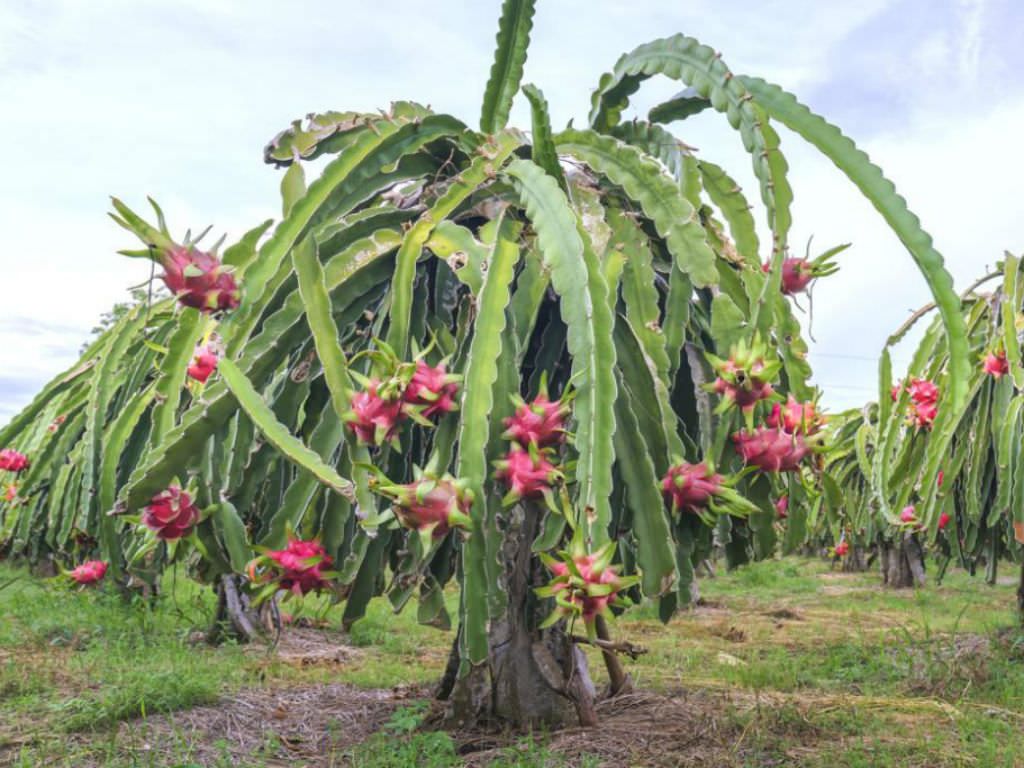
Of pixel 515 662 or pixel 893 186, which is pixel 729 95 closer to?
pixel 893 186

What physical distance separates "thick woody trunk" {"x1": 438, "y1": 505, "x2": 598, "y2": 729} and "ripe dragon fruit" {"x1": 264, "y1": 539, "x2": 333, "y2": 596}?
965mm

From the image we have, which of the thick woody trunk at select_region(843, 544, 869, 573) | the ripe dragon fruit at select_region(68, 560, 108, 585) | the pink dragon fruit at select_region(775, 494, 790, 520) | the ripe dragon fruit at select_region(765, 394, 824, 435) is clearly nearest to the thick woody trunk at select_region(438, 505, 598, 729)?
the pink dragon fruit at select_region(775, 494, 790, 520)

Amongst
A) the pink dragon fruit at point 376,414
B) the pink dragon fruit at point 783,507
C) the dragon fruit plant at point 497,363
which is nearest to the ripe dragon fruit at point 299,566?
the dragon fruit plant at point 497,363

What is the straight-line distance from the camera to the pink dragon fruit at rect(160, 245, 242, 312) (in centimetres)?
221

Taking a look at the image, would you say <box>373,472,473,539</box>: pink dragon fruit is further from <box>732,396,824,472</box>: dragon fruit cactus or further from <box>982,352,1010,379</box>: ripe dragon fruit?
<box>982,352,1010,379</box>: ripe dragon fruit

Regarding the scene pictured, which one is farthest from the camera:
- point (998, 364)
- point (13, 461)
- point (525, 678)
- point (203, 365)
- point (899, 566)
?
point (899, 566)

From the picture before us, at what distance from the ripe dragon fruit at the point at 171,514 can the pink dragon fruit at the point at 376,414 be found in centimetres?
62

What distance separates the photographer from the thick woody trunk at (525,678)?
3150 millimetres

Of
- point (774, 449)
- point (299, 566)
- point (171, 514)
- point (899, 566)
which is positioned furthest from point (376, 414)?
point (899, 566)

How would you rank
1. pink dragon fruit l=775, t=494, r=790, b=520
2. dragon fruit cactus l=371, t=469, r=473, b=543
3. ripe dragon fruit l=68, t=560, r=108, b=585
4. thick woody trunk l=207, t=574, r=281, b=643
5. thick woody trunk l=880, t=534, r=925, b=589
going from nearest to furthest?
dragon fruit cactus l=371, t=469, r=473, b=543 < pink dragon fruit l=775, t=494, r=790, b=520 < ripe dragon fruit l=68, t=560, r=108, b=585 < thick woody trunk l=207, t=574, r=281, b=643 < thick woody trunk l=880, t=534, r=925, b=589

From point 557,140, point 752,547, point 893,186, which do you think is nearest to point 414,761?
point 752,547

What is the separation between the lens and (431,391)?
2033mm

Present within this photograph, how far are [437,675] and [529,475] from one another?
366 cm

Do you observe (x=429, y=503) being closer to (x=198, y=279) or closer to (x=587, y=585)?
(x=587, y=585)
